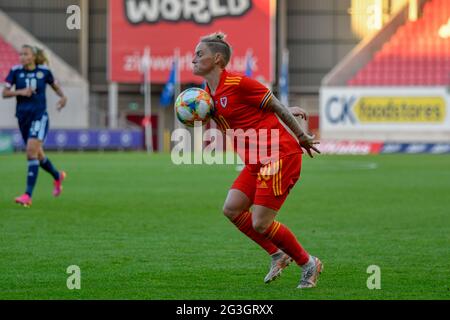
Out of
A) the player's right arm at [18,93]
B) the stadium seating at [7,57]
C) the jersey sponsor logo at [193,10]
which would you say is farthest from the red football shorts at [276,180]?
the jersey sponsor logo at [193,10]

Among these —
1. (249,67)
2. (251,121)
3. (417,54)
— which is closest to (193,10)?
(249,67)

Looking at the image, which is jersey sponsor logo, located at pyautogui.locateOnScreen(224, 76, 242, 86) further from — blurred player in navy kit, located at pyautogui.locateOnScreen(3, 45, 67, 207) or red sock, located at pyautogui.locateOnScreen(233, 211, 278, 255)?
blurred player in navy kit, located at pyautogui.locateOnScreen(3, 45, 67, 207)

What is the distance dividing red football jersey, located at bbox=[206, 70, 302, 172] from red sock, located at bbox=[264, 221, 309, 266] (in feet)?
1.65

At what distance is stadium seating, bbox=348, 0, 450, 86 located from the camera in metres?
52.4

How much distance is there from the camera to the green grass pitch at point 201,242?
838 cm

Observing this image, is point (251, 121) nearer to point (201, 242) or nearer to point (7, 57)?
point (201, 242)

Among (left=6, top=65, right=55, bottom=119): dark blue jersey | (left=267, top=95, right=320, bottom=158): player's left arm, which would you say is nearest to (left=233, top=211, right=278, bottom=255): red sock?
(left=267, top=95, right=320, bottom=158): player's left arm

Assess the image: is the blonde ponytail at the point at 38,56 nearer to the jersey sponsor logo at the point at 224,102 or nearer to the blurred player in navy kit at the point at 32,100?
the blurred player in navy kit at the point at 32,100

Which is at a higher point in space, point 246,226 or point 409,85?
point 409,85
